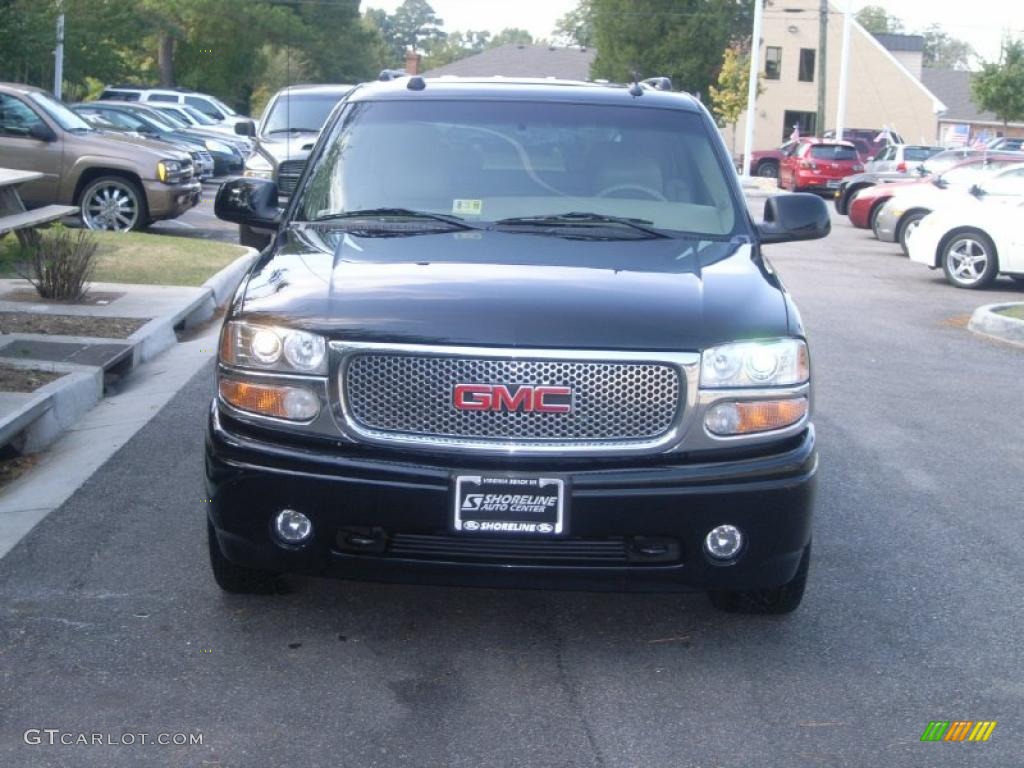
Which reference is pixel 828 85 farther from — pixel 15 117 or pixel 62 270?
pixel 62 270

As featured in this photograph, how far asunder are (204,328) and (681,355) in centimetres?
805

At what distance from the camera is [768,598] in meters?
4.96

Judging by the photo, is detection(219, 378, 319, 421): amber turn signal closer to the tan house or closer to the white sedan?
the white sedan

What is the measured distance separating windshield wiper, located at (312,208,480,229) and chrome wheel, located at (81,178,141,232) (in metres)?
12.4

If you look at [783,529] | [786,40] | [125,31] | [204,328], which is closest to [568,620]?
[783,529]

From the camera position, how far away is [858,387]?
985 cm

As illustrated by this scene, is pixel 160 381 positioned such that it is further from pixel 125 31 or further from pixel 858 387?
pixel 125 31

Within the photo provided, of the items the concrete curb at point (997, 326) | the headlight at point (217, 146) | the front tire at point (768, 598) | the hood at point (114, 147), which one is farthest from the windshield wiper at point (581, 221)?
the headlight at point (217, 146)

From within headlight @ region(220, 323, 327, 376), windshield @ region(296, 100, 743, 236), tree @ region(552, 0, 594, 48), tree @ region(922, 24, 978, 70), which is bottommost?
headlight @ region(220, 323, 327, 376)

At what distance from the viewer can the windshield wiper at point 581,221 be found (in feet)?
17.8

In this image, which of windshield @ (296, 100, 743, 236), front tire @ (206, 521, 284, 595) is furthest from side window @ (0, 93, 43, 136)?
front tire @ (206, 521, 284, 595)

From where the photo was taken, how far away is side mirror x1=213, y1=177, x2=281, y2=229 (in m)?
6.04

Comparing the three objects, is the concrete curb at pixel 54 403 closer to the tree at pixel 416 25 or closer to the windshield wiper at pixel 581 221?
the windshield wiper at pixel 581 221

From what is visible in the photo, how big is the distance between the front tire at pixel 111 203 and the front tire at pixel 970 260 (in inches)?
381
